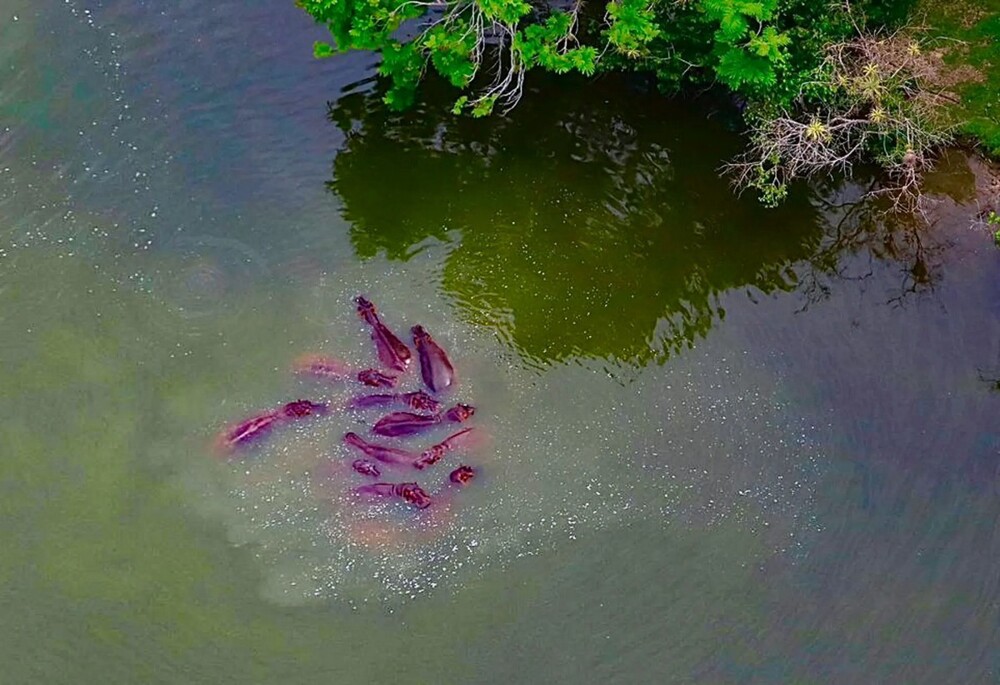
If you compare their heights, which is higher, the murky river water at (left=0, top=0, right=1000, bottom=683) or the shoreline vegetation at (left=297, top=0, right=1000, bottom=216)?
the shoreline vegetation at (left=297, top=0, right=1000, bottom=216)

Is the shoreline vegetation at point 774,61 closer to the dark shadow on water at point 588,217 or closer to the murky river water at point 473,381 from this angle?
the dark shadow on water at point 588,217

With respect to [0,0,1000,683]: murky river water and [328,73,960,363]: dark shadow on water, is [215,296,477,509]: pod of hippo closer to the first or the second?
[0,0,1000,683]: murky river water

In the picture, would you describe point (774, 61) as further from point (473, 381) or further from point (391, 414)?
point (391, 414)

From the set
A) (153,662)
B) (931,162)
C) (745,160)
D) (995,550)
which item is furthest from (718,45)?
(153,662)

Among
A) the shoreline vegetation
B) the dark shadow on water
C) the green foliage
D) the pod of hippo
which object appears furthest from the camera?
the dark shadow on water

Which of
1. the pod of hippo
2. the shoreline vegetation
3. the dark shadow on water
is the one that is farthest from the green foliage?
the pod of hippo

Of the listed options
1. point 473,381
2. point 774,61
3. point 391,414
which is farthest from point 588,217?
point 391,414
